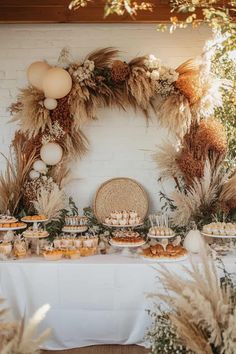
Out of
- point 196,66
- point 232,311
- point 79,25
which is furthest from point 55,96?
point 232,311

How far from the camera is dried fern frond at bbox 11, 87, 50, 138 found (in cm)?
380

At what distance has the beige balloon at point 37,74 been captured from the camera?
383cm

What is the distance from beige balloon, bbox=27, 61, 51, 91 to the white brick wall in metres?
0.37

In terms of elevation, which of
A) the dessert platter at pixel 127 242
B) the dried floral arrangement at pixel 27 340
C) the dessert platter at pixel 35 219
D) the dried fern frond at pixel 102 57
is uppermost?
the dried fern frond at pixel 102 57

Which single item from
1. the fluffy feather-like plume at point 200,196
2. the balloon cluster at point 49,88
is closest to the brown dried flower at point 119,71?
the balloon cluster at point 49,88

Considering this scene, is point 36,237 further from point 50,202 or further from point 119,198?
point 119,198

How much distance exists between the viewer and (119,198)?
405 centimetres

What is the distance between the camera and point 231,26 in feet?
7.43

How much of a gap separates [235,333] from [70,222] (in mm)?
2411

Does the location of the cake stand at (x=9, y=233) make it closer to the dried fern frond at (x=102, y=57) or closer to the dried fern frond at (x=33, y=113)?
the dried fern frond at (x=33, y=113)

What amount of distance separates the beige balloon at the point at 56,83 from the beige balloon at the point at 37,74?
119 mm

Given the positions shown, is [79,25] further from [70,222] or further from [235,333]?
[235,333]

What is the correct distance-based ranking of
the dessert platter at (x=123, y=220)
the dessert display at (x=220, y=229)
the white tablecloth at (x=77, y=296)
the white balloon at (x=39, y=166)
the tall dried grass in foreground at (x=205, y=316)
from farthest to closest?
the white balloon at (x=39, y=166) → the dessert platter at (x=123, y=220) → the dessert display at (x=220, y=229) → the white tablecloth at (x=77, y=296) → the tall dried grass in foreground at (x=205, y=316)

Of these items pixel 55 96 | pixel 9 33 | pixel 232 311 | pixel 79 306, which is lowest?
pixel 79 306
